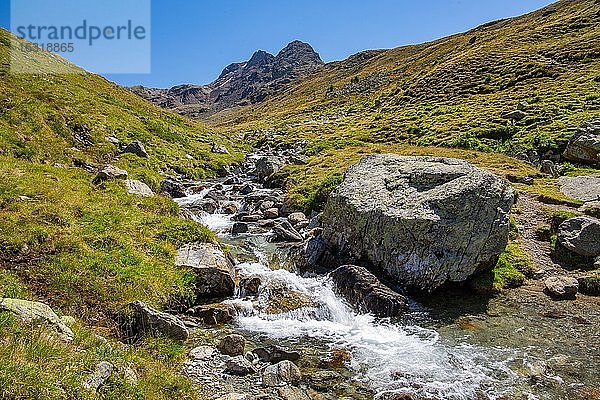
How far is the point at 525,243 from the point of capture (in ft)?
68.4

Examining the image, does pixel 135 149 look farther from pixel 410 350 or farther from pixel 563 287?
pixel 563 287

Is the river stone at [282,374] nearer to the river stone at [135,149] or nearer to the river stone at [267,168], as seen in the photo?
the river stone at [135,149]

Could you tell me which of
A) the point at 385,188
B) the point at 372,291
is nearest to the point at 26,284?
the point at 372,291

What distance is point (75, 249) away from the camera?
14.4 metres

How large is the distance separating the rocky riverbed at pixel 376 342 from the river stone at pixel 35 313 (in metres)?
3.33

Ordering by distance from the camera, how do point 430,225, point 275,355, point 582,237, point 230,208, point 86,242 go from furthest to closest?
point 230,208
point 582,237
point 430,225
point 86,242
point 275,355

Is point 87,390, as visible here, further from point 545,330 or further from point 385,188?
point 385,188

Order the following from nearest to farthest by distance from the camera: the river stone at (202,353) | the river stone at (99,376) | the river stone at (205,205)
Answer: the river stone at (99,376) → the river stone at (202,353) → the river stone at (205,205)

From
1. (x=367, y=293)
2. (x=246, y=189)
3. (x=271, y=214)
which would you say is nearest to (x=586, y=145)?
(x=271, y=214)

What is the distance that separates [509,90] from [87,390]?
251 feet

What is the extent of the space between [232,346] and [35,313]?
5.25 m

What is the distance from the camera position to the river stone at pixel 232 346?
11.7m

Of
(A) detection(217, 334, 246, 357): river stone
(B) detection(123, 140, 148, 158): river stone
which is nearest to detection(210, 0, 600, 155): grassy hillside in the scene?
(B) detection(123, 140, 148, 158): river stone

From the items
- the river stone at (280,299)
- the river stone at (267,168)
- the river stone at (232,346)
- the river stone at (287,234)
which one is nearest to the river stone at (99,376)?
the river stone at (232,346)
